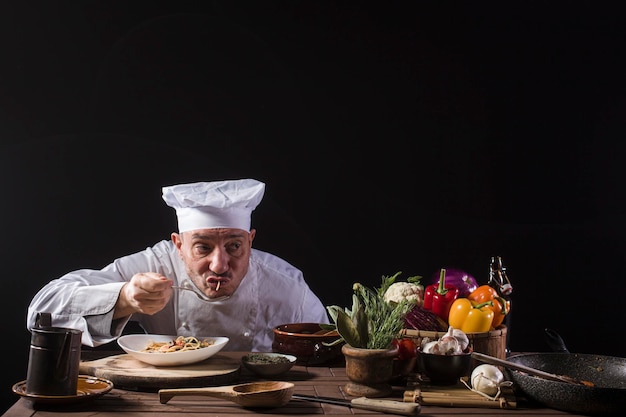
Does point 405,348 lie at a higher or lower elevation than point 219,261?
lower

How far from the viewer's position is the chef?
3330 mm

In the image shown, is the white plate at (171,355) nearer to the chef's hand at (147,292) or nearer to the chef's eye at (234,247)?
the chef's hand at (147,292)

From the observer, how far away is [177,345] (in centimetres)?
258

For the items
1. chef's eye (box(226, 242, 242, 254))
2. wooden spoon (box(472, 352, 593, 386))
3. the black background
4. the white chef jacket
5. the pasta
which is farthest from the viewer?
the black background

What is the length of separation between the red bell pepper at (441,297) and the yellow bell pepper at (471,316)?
0.08 metres

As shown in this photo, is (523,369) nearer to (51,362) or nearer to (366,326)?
(366,326)

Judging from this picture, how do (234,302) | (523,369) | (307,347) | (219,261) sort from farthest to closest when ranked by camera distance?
(234,302) < (219,261) < (307,347) < (523,369)

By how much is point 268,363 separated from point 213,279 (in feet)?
3.27

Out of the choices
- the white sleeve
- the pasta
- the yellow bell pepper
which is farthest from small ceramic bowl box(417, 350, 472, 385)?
the white sleeve

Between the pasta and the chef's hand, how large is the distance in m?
0.19

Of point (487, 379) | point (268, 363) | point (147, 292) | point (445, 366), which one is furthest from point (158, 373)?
point (487, 379)

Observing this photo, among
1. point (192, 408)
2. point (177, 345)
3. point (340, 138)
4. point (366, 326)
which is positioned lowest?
point (192, 408)

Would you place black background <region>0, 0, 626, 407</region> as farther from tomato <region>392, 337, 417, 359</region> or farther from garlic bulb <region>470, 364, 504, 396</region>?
garlic bulb <region>470, 364, 504, 396</region>

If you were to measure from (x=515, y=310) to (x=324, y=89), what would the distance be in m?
1.64
